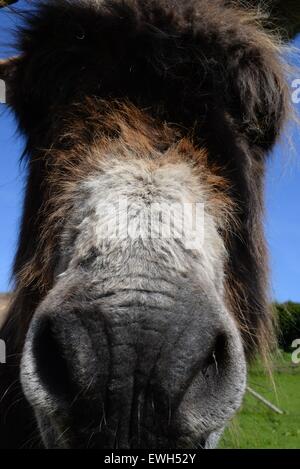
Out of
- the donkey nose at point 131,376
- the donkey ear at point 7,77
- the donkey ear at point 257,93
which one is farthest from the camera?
the donkey ear at point 7,77

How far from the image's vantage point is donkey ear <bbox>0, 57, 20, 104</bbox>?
384 cm

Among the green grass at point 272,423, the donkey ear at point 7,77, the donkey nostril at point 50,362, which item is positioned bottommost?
the green grass at point 272,423

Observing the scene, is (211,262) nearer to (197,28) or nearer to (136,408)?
(136,408)

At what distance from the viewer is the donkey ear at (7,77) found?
12.6ft

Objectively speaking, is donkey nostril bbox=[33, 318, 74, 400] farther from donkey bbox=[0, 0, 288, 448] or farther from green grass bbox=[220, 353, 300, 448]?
green grass bbox=[220, 353, 300, 448]

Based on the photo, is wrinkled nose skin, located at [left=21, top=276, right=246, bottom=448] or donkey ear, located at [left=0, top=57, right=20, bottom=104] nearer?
wrinkled nose skin, located at [left=21, top=276, right=246, bottom=448]

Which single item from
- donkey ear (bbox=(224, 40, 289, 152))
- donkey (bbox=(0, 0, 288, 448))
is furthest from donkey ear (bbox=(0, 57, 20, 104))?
donkey ear (bbox=(224, 40, 289, 152))

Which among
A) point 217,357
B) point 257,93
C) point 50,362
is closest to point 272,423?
point 257,93

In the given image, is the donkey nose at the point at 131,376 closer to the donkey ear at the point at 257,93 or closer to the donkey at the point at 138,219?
the donkey at the point at 138,219

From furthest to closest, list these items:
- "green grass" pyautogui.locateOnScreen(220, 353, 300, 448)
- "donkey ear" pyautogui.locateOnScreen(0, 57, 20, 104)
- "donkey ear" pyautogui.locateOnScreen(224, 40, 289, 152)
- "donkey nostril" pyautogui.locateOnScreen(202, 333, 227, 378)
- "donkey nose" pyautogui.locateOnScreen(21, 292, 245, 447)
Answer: "green grass" pyautogui.locateOnScreen(220, 353, 300, 448)
"donkey ear" pyautogui.locateOnScreen(0, 57, 20, 104)
"donkey ear" pyautogui.locateOnScreen(224, 40, 289, 152)
"donkey nostril" pyautogui.locateOnScreen(202, 333, 227, 378)
"donkey nose" pyautogui.locateOnScreen(21, 292, 245, 447)

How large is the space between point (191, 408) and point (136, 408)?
0.77ft

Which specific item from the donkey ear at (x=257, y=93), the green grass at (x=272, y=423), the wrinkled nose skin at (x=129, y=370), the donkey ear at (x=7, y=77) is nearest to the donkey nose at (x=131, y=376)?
the wrinkled nose skin at (x=129, y=370)

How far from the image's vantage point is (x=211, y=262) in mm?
2816

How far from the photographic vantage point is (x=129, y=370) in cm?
225
